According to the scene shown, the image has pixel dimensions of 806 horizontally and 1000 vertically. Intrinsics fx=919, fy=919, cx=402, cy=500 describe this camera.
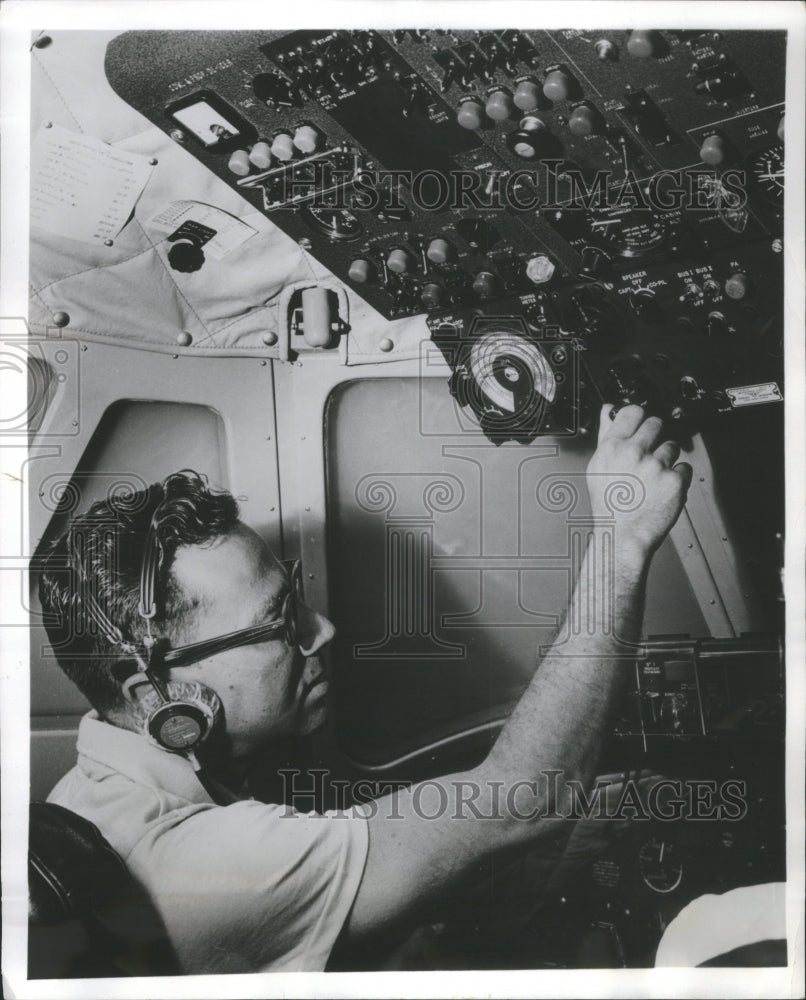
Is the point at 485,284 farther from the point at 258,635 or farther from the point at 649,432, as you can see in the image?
the point at 258,635

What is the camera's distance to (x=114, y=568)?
1.94 metres

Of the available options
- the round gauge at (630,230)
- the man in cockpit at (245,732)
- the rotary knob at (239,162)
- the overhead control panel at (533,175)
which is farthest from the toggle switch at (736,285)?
the rotary knob at (239,162)

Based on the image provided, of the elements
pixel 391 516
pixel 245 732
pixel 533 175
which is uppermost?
pixel 533 175

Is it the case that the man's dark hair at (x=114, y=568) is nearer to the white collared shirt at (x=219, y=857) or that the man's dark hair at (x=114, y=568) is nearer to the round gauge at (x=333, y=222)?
the white collared shirt at (x=219, y=857)

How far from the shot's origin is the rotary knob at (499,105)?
73.5 inches

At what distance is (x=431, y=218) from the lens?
1964 mm

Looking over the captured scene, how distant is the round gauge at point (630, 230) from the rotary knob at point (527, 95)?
26 centimetres

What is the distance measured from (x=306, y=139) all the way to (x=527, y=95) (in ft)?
1.51

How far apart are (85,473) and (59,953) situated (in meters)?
1.02

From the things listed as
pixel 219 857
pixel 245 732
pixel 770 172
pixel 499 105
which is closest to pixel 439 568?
pixel 245 732

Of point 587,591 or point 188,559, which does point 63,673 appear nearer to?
point 188,559

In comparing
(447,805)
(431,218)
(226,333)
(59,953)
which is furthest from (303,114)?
(59,953)

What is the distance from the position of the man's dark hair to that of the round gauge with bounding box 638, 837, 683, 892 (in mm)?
1107

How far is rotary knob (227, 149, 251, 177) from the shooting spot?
1.93 metres
